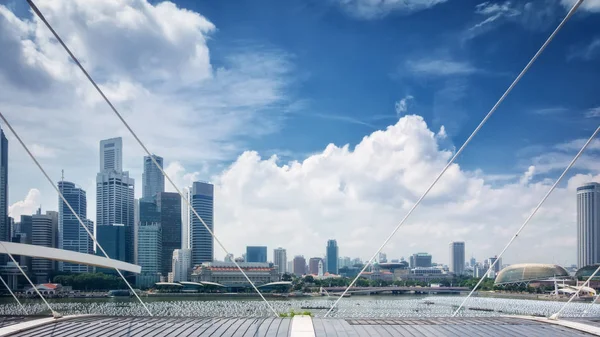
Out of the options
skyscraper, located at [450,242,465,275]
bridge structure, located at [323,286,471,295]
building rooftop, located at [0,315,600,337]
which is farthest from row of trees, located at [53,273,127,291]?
skyscraper, located at [450,242,465,275]

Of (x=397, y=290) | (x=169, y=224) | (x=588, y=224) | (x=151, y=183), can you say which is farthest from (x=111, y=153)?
(x=588, y=224)

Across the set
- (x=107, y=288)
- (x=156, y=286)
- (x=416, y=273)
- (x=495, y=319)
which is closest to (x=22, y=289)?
(x=107, y=288)

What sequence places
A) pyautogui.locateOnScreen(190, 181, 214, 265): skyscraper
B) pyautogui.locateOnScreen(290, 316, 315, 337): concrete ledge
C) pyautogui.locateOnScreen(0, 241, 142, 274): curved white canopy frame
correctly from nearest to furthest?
pyautogui.locateOnScreen(290, 316, 315, 337): concrete ledge → pyautogui.locateOnScreen(0, 241, 142, 274): curved white canopy frame → pyautogui.locateOnScreen(190, 181, 214, 265): skyscraper

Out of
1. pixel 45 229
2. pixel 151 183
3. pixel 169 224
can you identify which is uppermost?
pixel 151 183

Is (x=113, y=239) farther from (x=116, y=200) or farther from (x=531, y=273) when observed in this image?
(x=531, y=273)

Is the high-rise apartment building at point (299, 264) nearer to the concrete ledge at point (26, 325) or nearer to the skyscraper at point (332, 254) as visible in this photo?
the skyscraper at point (332, 254)

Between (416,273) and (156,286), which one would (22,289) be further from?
(416,273)

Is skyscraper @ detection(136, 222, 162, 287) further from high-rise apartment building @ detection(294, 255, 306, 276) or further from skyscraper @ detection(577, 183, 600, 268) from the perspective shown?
skyscraper @ detection(577, 183, 600, 268)
